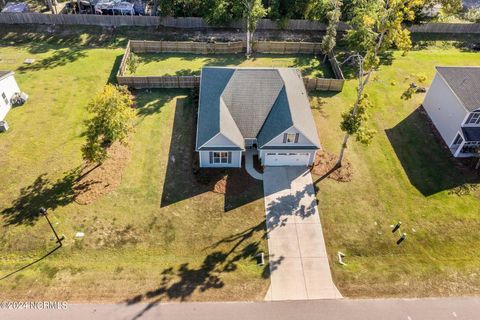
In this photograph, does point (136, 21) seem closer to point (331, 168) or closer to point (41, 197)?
point (41, 197)

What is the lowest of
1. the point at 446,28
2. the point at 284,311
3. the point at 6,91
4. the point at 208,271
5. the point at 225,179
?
the point at 284,311

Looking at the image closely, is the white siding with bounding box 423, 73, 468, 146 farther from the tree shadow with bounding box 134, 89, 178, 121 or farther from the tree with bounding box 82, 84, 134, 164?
the tree with bounding box 82, 84, 134, 164

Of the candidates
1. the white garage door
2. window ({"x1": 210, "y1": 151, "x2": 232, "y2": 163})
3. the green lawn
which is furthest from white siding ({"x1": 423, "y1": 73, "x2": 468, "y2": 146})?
window ({"x1": 210, "y1": 151, "x2": 232, "y2": 163})

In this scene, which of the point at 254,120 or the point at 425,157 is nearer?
the point at 254,120

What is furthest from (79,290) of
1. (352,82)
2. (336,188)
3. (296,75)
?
(352,82)

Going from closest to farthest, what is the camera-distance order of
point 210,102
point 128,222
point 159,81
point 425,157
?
point 128,222 → point 210,102 → point 425,157 → point 159,81

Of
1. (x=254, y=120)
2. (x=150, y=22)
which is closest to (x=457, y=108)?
(x=254, y=120)


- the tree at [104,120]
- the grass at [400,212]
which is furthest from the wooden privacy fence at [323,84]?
the tree at [104,120]

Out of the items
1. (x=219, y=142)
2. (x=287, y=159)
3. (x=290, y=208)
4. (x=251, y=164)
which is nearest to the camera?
(x=290, y=208)
